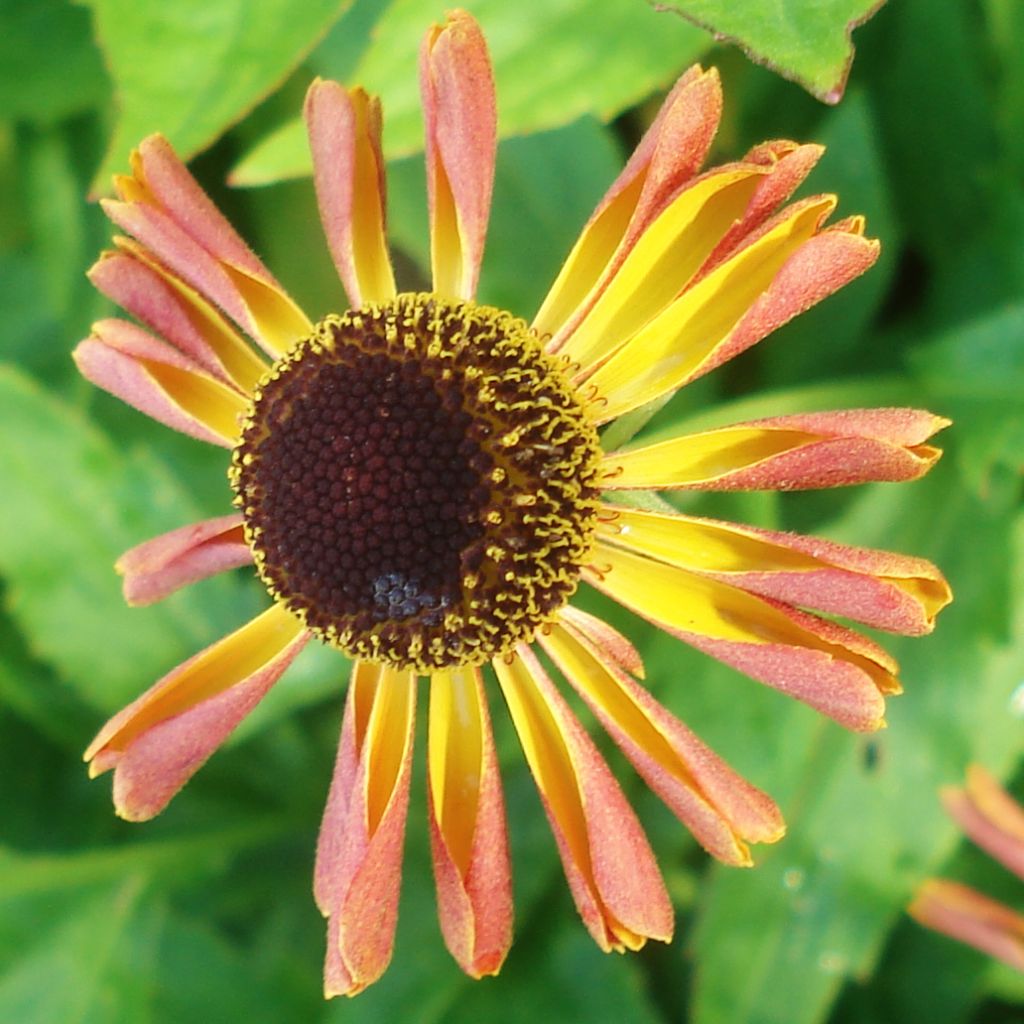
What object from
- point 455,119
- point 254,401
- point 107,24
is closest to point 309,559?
point 254,401

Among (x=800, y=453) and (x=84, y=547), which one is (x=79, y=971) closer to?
(x=84, y=547)

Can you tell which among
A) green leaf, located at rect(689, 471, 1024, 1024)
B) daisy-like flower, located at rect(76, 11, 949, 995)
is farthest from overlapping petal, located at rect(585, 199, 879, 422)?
green leaf, located at rect(689, 471, 1024, 1024)

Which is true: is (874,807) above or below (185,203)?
below

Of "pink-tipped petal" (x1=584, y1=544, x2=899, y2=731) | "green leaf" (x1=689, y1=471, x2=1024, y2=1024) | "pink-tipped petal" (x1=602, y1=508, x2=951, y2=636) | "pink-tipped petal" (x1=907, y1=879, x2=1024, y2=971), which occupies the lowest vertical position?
"pink-tipped petal" (x1=907, y1=879, x2=1024, y2=971)

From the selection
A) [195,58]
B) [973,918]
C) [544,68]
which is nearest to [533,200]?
[544,68]

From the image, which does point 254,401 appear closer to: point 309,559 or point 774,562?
point 309,559

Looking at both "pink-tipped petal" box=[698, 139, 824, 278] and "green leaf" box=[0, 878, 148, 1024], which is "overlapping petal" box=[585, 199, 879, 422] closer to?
"pink-tipped petal" box=[698, 139, 824, 278]
